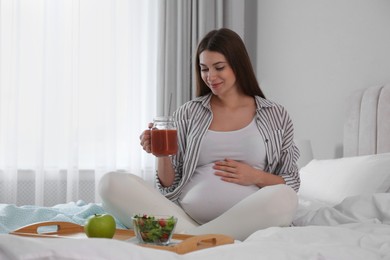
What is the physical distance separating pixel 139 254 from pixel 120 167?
152 inches

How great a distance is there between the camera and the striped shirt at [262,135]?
2.61 m

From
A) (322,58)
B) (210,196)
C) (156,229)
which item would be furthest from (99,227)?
(322,58)

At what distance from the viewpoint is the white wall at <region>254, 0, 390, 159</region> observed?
11.3 feet

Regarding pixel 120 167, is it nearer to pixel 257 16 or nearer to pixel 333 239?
pixel 257 16

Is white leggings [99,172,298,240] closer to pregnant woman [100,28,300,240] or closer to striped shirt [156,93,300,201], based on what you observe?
pregnant woman [100,28,300,240]

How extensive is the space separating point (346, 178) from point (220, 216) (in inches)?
31.5

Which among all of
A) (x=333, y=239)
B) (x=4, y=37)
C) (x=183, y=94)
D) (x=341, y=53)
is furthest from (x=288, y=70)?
(x=333, y=239)

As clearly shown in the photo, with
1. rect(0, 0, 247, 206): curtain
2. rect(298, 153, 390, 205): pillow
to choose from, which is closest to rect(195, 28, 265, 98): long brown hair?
rect(298, 153, 390, 205): pillow

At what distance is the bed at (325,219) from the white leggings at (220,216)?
12cm

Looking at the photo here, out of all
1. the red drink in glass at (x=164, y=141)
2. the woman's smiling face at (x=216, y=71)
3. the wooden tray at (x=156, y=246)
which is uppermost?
the woman's smiling face at (x=216, y=71)

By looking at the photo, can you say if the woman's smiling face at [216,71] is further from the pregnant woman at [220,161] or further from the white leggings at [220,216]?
the white leggings at [220,216]

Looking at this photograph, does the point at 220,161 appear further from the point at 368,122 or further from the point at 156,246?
the point at 368,122

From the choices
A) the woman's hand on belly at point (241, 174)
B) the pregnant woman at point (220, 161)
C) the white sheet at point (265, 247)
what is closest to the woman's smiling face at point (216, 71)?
the pregnant woman at point (220, 161)

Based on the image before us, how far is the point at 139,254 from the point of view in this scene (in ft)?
4.07
